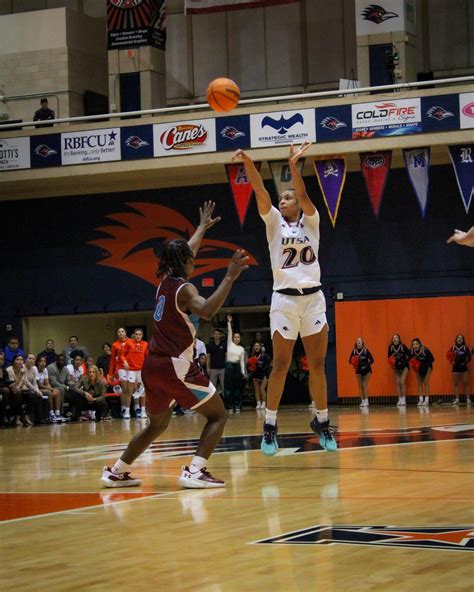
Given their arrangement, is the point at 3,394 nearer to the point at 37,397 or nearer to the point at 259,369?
the point at 37,397

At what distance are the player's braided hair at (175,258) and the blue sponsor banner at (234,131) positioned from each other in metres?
15.9

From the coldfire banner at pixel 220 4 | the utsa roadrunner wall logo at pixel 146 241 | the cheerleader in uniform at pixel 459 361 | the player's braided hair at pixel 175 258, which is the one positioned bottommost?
the cheerleader in uniform at pixel 459 361

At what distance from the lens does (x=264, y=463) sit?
885cm

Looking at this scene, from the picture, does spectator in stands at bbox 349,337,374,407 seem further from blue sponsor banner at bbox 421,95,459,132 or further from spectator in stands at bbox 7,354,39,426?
spectator in stands at bbox 7,354,39,426

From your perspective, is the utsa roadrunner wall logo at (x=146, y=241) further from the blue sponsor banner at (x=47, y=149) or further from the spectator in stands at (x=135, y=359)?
the spectator in stands at (x=135, y=359)

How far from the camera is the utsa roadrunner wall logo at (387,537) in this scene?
4660mm

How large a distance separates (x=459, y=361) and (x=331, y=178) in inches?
194

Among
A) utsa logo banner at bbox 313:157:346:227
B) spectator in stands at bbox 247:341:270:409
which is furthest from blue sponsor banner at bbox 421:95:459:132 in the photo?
spectator in stands at bbox 247:341:270:409

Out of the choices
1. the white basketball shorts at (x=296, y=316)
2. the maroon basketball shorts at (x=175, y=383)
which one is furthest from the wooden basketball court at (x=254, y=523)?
the white basketball shorts at (x=296, y=316)

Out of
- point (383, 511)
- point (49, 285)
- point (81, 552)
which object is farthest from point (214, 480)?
point (49, 285)

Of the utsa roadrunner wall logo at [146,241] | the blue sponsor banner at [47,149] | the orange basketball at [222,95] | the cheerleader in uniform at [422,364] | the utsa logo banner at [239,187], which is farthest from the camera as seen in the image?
the utsa roadrunner wall logo at [146,241]

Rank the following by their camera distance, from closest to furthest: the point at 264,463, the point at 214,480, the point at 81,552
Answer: the point at 81,552, the point at 214,480, the point at 264,463

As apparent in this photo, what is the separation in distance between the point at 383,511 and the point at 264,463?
3.15 meters

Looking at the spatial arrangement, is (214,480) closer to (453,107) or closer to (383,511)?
(383,511)
